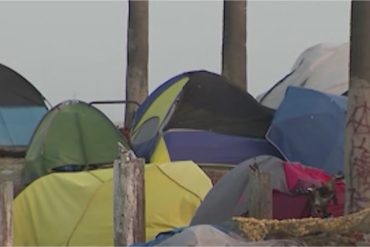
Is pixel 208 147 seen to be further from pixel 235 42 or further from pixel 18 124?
pixel 18 124

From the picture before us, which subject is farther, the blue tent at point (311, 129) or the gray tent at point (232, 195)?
the blue tent at point (311, 129)

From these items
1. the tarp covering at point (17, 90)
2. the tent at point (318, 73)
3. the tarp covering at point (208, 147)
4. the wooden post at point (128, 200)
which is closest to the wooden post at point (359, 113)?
the wooden post at point (128, 200)

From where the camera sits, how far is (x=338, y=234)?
21.4 feet

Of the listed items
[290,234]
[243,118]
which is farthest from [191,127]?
[290,234]

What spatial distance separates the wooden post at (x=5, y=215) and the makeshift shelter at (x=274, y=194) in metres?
1.83

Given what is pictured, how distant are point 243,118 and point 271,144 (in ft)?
2.39

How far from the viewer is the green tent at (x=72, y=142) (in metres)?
12.6

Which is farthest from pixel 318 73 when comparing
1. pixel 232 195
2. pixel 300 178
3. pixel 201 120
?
pixel 232 195

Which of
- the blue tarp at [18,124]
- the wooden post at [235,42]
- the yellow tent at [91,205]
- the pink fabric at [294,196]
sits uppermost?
the wooden post at [235,42]

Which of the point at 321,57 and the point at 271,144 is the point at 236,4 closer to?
the point at 321,57

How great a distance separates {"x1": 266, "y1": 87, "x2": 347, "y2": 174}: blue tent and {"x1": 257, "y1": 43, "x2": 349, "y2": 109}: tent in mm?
2011

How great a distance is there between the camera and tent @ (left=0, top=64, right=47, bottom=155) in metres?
16.0

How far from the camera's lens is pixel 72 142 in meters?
12.9

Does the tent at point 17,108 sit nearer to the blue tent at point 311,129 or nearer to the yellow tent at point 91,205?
the blue tent at point 311,129
